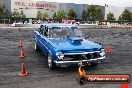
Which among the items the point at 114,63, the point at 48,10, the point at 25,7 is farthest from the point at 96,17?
the point at 114,63

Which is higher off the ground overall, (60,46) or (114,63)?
(60,46)

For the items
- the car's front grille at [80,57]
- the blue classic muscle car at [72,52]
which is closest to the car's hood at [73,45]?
the blue classic muscle car at [72,52]

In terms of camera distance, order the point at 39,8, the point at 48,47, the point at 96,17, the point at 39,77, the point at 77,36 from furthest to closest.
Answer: the point at 39,8, the point at 96,17, the point at 77,36, the point at 48,47, the point at 39,77

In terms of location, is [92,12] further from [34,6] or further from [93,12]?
[34,6]

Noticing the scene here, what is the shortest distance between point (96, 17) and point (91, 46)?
384 ft

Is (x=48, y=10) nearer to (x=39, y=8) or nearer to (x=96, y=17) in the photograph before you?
(x=39, y=8)

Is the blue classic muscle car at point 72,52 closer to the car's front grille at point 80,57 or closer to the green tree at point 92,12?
the car's front grille at point 80,57

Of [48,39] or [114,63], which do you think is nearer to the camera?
[48,39]

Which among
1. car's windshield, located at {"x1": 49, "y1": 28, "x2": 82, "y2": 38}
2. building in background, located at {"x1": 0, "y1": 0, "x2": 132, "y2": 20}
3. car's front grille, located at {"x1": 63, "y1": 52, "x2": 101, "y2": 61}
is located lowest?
car's front grille, located at {"x1": 63, "y1": 52, "x2": 101, "y2": 61}

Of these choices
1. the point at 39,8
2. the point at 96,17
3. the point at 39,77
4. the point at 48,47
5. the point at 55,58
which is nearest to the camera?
the point at 39,77

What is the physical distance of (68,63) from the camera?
10266mm

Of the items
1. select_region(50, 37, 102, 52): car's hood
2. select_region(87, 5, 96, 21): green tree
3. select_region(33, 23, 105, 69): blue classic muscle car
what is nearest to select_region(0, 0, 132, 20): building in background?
select_region(87, 5, 96, 21): green tree

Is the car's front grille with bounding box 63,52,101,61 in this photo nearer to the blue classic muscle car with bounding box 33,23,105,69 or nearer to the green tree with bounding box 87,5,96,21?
the blue classic muscle car with bounding box 33,23,105,69

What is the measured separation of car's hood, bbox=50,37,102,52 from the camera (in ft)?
34.1
